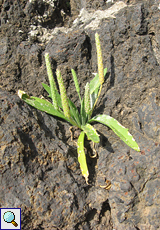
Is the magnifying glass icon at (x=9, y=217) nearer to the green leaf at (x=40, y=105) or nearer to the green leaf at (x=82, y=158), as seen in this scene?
A: the green leaf at (x=82, y=158)

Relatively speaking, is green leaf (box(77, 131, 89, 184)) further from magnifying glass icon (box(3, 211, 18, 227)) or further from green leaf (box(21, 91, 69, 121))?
magnifying glass icon (box(3, 211, 18, 227))

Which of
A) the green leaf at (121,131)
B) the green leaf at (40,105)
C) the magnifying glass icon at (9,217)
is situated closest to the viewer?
the magnifying glass icon at (9,217)

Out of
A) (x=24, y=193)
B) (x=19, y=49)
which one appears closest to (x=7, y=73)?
(x=19, y=49)

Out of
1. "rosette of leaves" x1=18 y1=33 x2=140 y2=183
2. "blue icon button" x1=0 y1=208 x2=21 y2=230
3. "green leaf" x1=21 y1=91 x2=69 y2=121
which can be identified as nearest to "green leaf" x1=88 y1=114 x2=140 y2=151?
"rosette of leaves" x1=18 y1=33 x2=140 y2=183

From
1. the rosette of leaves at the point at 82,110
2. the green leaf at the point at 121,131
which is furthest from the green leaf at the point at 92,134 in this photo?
the green leaf at the point at 121,131

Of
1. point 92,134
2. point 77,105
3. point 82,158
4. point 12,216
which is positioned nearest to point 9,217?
point 12,216

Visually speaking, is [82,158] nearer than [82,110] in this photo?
Yes

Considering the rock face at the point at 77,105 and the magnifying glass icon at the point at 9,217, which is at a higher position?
the rock face at the point at 77,105

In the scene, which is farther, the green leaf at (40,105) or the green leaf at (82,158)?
the green leaf at (40,105)

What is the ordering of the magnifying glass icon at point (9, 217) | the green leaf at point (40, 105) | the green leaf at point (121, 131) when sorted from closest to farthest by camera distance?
the magnifying glass icon at point (9, 217) → the green leaf at point (121, 131) → the green leaf at point (40, 105)

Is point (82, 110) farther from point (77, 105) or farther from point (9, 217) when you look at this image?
point (9, 217)
